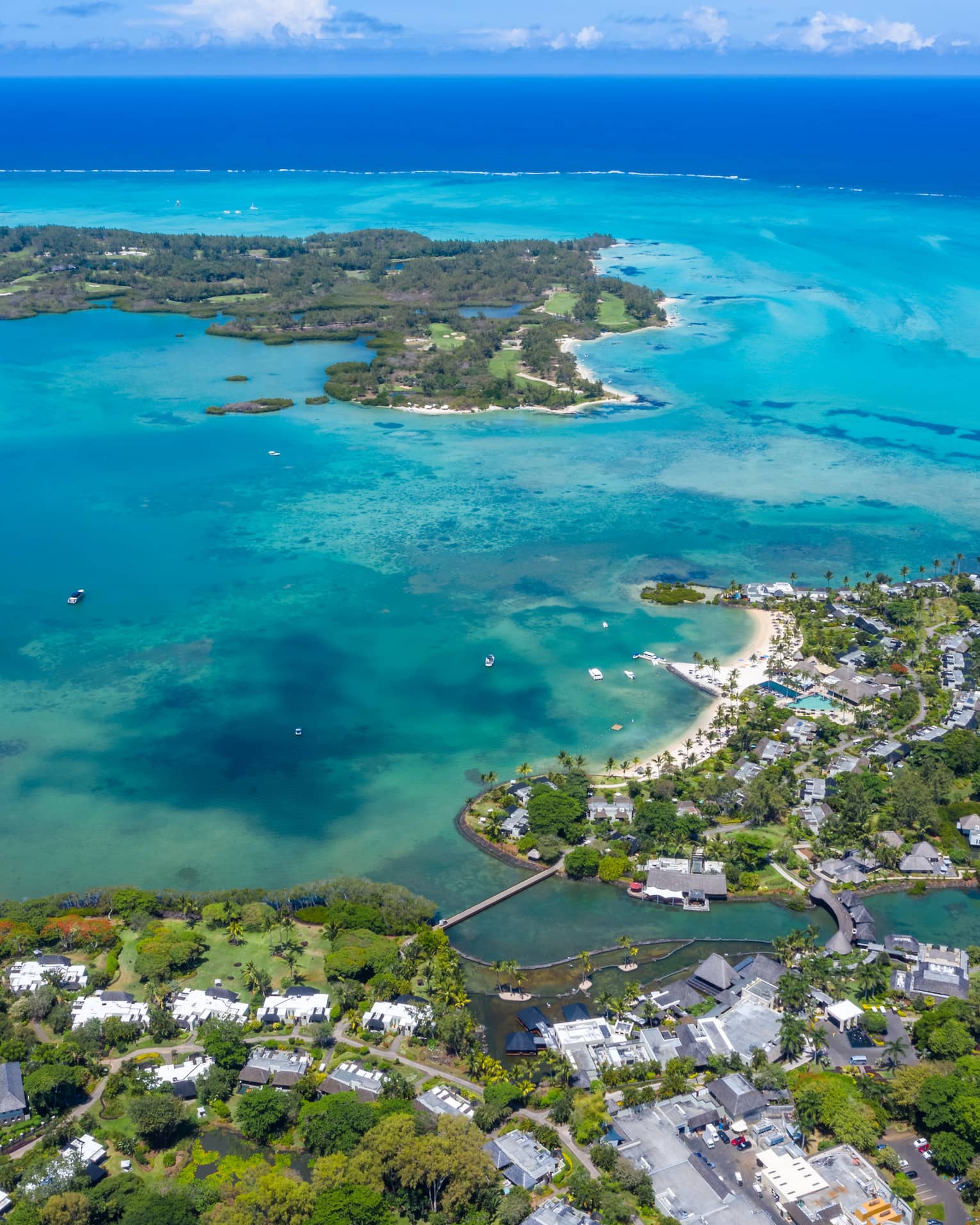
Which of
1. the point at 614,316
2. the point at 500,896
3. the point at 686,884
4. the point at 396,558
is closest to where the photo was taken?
the point at 500,896

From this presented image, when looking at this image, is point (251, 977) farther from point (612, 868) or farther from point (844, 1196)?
point (844, 1196)

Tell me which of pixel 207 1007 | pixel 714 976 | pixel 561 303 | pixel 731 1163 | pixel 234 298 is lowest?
pixel 207 1007

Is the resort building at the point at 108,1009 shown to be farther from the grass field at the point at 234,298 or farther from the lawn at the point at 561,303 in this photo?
the grass field at the point at 234,298

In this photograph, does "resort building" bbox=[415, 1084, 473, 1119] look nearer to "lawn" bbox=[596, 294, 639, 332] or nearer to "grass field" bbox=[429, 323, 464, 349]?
"grass field" bbox=[429, 323, 464, 349]

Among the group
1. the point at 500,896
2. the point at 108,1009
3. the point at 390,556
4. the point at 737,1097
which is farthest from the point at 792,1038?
the point at 390,556

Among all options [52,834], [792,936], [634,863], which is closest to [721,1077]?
[792,936]

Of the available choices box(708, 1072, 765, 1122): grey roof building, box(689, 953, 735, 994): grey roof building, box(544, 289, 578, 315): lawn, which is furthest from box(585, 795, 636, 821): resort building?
box(544, 289, 578, 315): lawn
